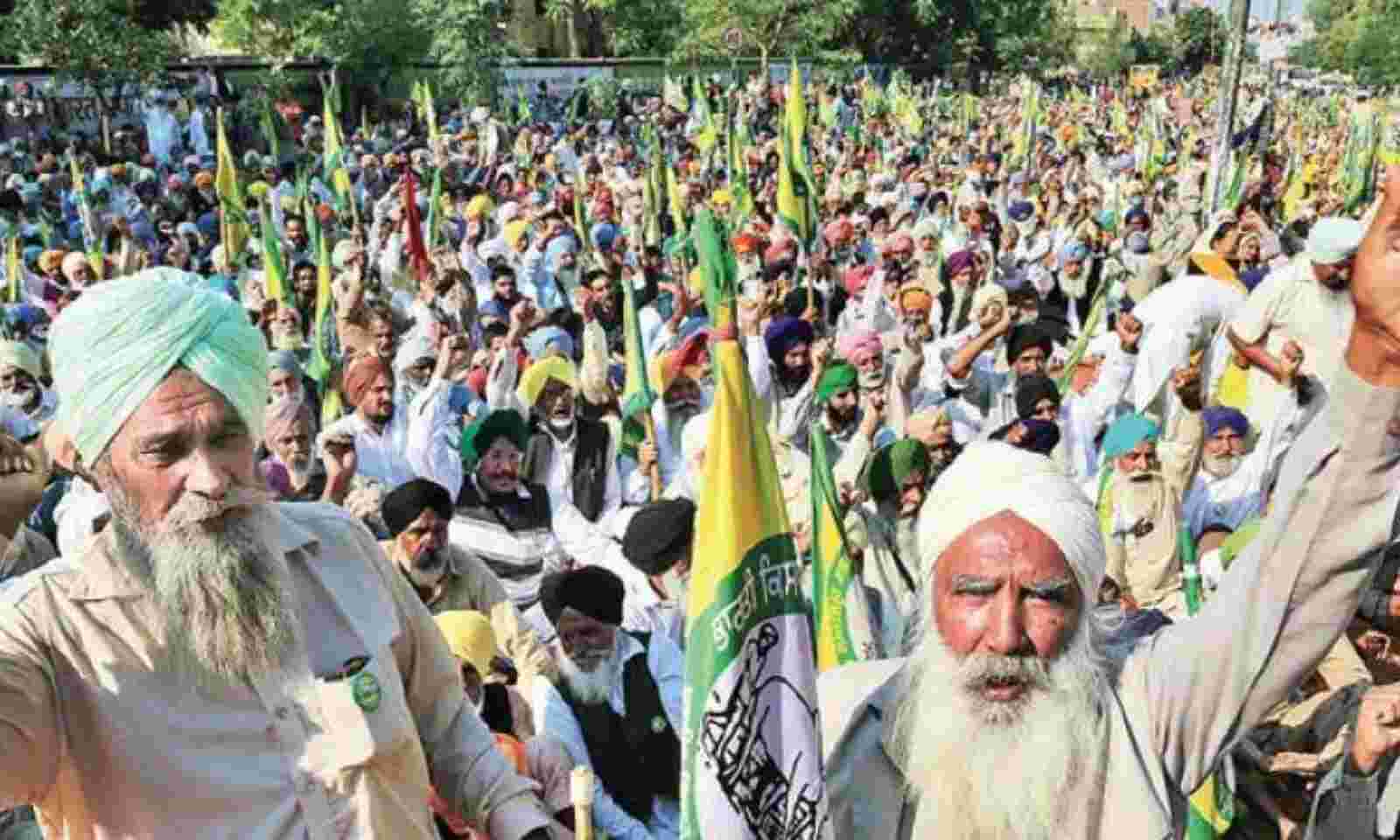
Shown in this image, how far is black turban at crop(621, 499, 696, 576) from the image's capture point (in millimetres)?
3959

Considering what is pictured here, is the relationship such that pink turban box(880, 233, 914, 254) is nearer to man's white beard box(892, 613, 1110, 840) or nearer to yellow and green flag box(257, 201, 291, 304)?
yellow and green flag box(257, 201, 291, 304)

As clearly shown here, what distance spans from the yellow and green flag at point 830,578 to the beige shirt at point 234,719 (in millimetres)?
1683

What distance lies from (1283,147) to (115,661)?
20052 millimetres

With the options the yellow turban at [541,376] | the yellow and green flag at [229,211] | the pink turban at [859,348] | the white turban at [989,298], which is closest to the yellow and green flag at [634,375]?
the yellow turban at [541,376]

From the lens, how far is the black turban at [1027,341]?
5930 mm

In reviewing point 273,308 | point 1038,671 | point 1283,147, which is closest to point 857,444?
point 1038,671

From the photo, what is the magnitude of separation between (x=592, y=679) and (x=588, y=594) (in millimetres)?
210

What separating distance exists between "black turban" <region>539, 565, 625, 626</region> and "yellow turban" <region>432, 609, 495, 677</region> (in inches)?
7.6

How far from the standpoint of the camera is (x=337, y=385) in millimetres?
6312

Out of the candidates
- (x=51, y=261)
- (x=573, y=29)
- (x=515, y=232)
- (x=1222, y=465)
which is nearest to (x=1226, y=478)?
(x=1222, y=465)

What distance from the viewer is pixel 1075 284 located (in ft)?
31.9

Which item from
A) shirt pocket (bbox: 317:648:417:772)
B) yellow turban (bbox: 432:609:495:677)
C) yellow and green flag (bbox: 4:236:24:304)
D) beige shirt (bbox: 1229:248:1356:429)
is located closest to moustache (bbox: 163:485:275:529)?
shirt pocket (bbox: 317:648:417:772)

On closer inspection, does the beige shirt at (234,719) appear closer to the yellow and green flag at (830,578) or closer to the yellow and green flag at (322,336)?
the yellow and green flag at (830,578)

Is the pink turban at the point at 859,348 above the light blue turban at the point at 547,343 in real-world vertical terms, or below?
above
